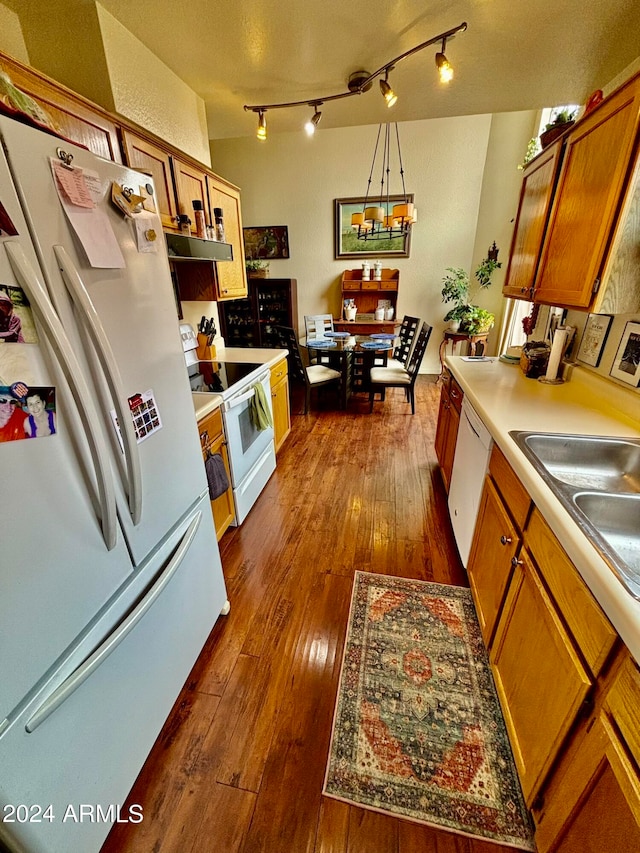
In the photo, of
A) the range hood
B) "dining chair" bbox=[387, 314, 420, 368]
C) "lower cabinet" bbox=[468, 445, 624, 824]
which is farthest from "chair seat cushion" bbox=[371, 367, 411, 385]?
"lower cabinet" bbox=[468, 445, 624, 824]

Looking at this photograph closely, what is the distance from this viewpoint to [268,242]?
5.31 meters

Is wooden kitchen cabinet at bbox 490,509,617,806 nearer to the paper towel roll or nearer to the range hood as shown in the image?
the paper towel roll

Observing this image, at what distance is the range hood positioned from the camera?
1.74m

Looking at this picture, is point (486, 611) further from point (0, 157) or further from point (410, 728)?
point (0, 157)

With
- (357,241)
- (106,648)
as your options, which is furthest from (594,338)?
(357,241)

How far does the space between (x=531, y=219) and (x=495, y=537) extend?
1.83 meters

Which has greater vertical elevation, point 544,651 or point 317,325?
point 317,325

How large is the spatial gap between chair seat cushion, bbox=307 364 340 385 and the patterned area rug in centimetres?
263

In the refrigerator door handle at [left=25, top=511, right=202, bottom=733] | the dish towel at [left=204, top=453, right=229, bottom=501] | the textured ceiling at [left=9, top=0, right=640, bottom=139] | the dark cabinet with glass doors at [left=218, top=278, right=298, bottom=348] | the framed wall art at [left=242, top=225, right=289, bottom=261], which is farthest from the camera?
the framed wall art at [left=242, top=225, right=289, bottom=261]

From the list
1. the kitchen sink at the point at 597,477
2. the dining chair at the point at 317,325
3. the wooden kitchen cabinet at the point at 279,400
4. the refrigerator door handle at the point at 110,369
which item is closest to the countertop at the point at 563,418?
the kitchen sink at the point at 597,477

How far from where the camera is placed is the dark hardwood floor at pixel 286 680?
1.02m

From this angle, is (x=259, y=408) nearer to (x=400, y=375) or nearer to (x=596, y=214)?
(x=596, y=214)

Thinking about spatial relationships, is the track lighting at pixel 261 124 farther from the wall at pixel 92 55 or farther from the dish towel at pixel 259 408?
the dish towel at pixel 259 408

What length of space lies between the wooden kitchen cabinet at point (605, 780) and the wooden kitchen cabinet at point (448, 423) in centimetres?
155
